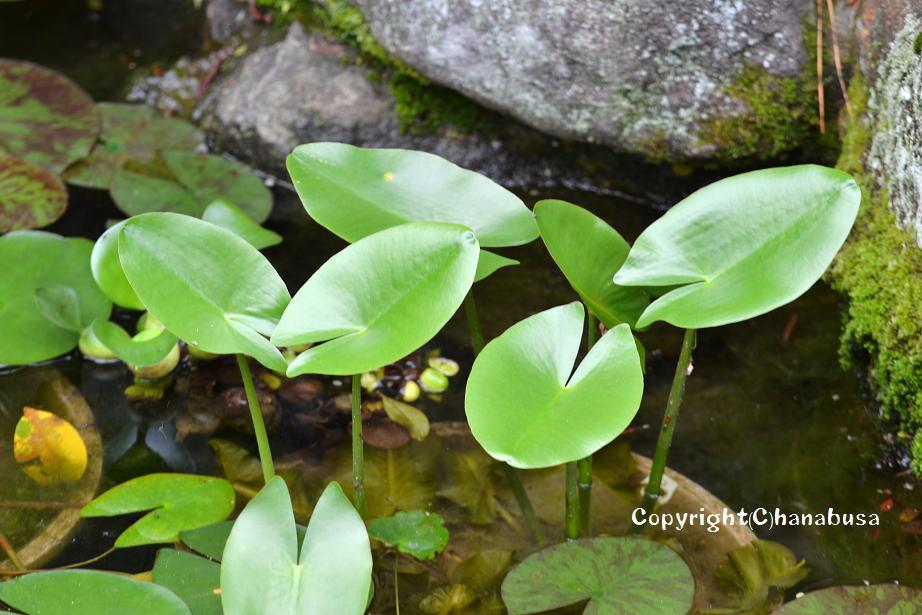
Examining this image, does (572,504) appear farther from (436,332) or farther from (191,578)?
(191,578)

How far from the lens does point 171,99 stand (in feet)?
8.12

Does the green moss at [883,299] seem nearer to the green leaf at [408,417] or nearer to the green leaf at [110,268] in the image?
the green leaf at [408,417]

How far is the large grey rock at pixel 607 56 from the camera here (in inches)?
71.2

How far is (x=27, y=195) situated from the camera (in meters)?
1.98

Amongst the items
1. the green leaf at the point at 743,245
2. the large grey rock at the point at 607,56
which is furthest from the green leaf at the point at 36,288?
the green leaf at the point at 743,245

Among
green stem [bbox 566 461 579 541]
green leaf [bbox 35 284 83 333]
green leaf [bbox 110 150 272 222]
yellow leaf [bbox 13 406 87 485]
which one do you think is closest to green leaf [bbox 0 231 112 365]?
green leaf [bbox 35 284 83 333]

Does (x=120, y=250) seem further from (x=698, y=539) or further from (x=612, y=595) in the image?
(x=698, y=539)

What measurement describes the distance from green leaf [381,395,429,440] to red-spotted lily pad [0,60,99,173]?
3.56 ft

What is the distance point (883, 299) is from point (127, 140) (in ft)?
5.88

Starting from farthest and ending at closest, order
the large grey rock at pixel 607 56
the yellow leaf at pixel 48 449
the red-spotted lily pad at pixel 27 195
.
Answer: the red-spotted lily pad at pixel 27 195 < the large grey rock at pixel 607 56 < the yellow leaf at pixel 48 449

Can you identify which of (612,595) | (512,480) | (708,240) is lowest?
(512,480)

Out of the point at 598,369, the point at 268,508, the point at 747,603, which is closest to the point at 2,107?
the point at 268,508

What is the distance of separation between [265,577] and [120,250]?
471 millimetres

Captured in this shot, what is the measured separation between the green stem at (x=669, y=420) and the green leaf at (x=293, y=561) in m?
0.48
